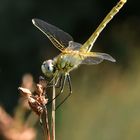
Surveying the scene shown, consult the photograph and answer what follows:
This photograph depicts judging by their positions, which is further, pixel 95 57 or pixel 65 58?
pixel 95 57

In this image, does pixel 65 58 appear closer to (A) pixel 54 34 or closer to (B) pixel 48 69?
(B) pixel 48 69

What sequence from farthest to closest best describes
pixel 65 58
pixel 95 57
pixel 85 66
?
pixel 85 66, pixel 95 57, pixel 65 58

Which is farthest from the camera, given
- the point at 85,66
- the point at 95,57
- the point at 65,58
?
the point at 85,66

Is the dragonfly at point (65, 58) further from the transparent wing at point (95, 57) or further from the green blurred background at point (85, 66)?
the green blurred background at point (85, 66)

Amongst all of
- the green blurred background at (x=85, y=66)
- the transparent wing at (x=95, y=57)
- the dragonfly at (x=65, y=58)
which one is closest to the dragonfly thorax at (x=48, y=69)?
the dragonfly at (x=65, y=58)

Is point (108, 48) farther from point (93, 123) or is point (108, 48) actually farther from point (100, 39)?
point (93, 123)

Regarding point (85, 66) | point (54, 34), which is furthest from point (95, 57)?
point (85, 66)

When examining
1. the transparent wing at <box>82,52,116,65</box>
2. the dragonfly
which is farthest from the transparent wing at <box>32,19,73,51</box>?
the transparent wing at <box>82,52,116,65</box>

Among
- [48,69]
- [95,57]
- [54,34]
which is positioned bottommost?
[48,69]
